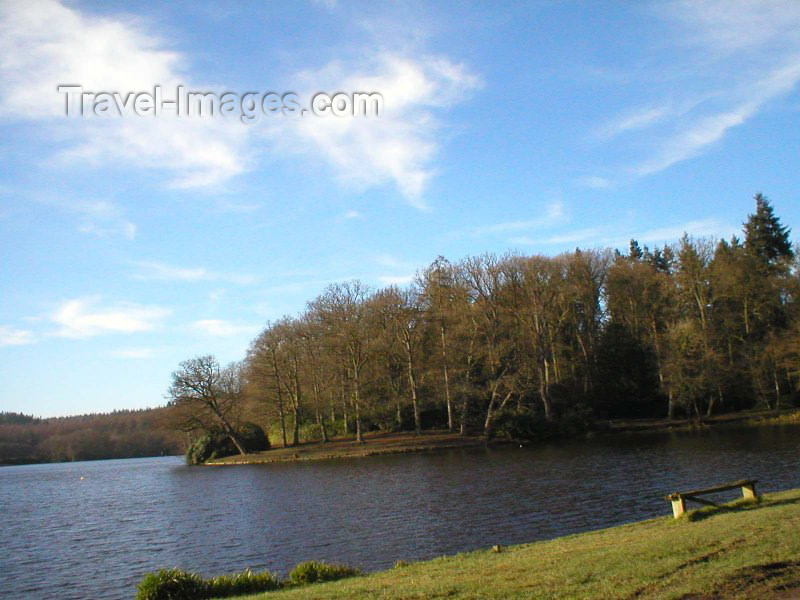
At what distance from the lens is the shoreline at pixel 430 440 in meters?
56.7

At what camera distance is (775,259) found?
71625mm

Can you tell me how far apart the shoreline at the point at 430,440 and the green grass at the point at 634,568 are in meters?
41.6

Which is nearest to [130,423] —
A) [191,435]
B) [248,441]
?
[191,435]

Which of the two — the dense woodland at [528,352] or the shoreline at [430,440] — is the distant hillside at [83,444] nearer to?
the dense woodland at [528,352]

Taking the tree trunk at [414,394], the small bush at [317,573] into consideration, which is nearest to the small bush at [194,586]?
the small bush at [317,573]

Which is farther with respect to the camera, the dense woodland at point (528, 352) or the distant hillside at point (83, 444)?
the distant hillside at point (83, 444)

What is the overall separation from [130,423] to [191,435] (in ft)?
272

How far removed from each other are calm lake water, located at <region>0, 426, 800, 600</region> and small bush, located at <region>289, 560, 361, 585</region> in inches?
89.7

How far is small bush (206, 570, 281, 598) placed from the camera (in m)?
15.0

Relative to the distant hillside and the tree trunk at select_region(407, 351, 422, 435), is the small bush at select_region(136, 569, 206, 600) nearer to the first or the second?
the tree trunk at select_region(407, 351, 422, 435)

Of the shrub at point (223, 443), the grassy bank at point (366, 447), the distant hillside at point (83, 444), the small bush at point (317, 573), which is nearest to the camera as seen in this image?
the small bush at point (317, 573)

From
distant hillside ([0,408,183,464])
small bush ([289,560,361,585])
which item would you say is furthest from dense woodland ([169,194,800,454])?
distant hillside ([0,408,183,464])

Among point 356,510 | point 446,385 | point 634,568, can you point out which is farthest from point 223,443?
point 634,568

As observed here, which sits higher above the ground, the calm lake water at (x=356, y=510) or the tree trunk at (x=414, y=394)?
the tree trunk at (x=414, y=394)
